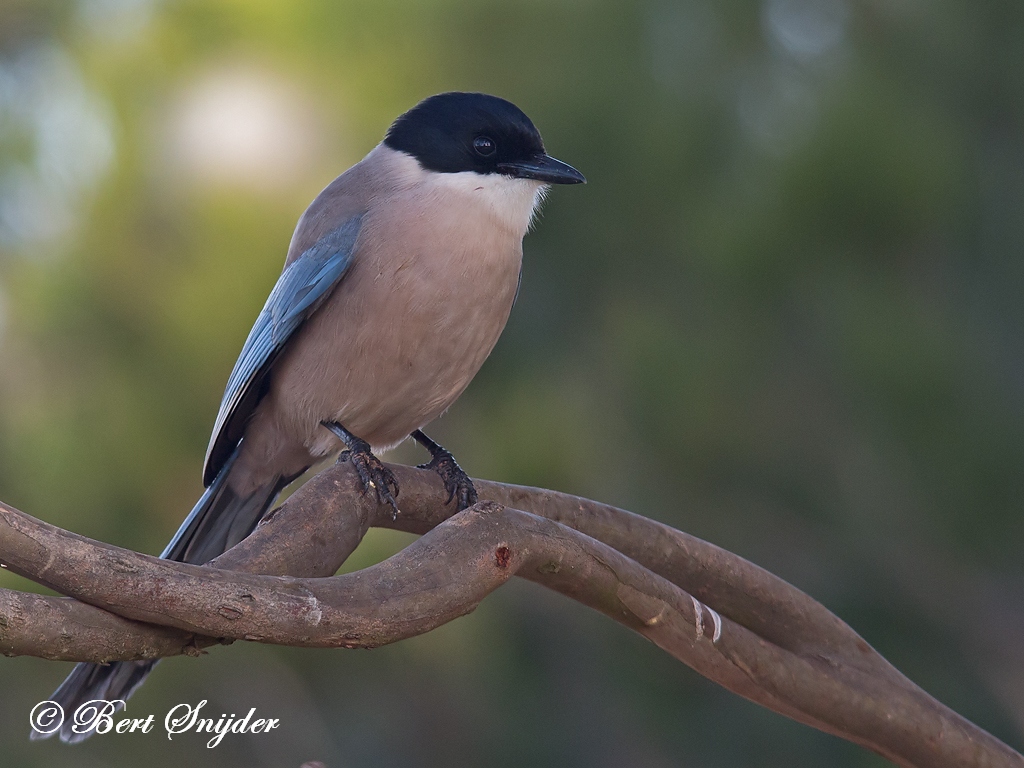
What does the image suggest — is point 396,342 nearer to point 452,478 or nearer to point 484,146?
point 452,478

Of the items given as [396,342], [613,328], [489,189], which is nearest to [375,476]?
[396,342]

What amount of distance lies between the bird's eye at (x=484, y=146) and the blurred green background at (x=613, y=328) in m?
1.21

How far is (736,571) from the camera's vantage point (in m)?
1.71

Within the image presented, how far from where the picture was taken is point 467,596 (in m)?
1.35

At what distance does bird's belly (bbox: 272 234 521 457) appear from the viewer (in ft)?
6.79

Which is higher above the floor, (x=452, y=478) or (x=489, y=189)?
(x=489, y=189)

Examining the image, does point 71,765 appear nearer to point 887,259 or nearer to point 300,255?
point 300,255

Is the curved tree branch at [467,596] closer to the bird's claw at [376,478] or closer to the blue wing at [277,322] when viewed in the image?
the bird's claw at [376,478]

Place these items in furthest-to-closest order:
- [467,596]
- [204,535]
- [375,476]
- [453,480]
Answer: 1. [204,535]
2. [453,480]
3. [375,476]
4. [467,596]

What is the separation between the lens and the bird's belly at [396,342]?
2.07 m

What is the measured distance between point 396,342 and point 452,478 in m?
0.27

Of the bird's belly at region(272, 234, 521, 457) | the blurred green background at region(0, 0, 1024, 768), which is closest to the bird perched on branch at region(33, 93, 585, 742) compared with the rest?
the bird's belly at region(272, 234, 521, 457)

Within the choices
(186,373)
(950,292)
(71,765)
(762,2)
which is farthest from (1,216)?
(950,292)

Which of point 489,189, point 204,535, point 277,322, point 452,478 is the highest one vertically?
point 489,189
